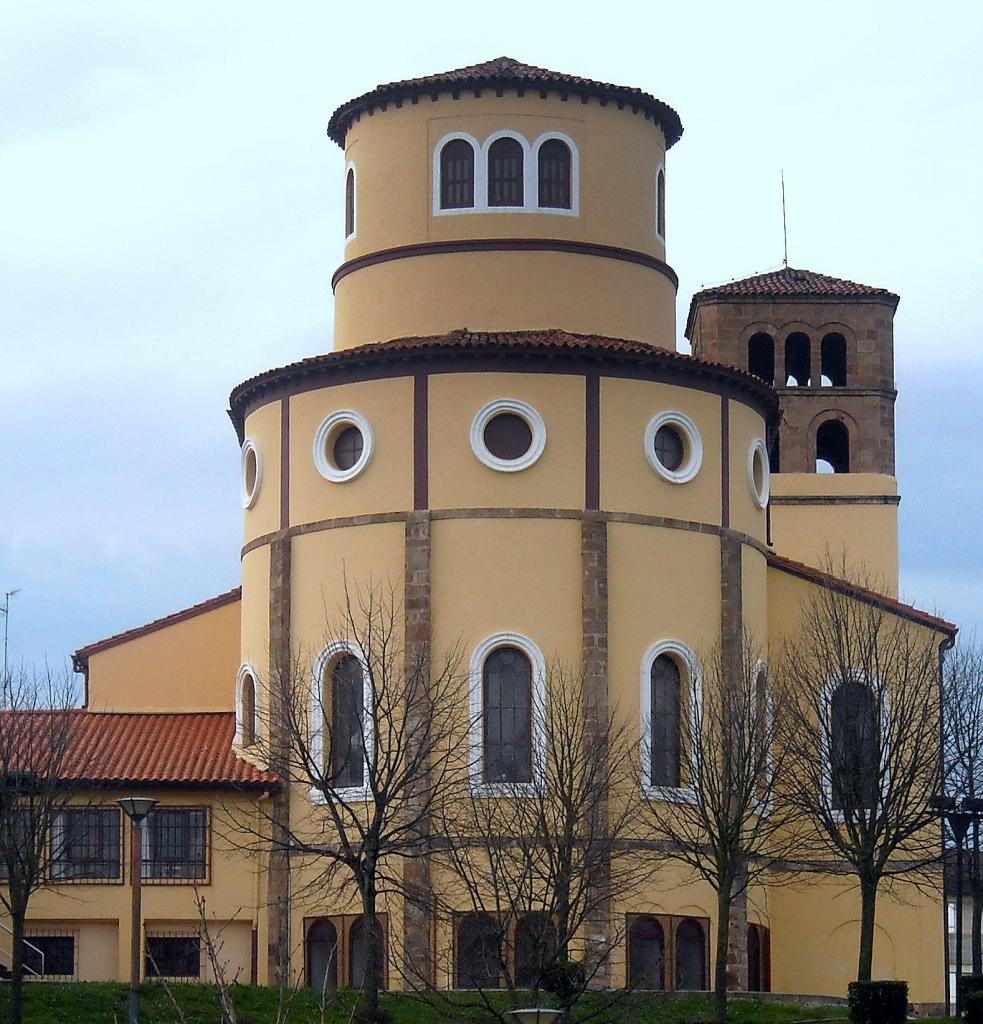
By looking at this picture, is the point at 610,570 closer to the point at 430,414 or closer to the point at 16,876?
the point at 430,414

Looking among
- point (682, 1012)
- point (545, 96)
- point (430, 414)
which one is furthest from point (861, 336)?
point (682, 1012)

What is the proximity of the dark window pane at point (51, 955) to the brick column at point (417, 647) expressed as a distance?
711 centimetres

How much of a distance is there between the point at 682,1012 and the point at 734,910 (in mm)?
6030

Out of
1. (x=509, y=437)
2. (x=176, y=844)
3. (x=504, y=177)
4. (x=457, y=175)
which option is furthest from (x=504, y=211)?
(x=176, y=844)

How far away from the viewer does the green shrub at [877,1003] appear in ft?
128

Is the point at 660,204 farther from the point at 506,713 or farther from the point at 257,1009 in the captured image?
the point at 257,1009

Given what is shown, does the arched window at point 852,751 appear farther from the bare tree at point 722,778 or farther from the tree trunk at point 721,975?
the tree trunk at point 721,975

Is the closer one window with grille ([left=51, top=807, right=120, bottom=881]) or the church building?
the church building

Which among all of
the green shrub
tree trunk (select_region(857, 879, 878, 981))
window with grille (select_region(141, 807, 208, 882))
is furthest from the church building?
the green shrub

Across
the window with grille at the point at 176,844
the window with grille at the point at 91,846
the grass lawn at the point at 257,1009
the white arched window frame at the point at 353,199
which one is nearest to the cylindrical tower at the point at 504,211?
the white arched window frame at the point at 353,199

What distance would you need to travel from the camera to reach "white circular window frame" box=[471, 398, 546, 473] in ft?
153

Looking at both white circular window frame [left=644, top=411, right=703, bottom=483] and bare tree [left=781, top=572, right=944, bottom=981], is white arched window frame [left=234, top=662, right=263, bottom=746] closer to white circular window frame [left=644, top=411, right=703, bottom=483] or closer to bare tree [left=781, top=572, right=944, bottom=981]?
white circular window frame [left=644, top=411, right=703, bottom=483]

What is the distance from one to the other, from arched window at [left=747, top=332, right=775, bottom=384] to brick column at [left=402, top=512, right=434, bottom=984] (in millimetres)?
28655

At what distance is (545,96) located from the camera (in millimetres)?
51438
